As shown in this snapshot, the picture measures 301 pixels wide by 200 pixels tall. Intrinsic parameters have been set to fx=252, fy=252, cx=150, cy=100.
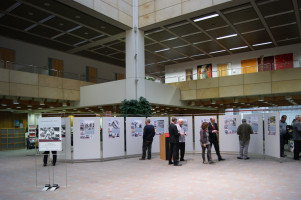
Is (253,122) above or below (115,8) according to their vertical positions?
below

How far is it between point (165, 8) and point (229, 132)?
887cm

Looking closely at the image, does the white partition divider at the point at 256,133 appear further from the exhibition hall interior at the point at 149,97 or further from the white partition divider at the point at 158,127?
the white partition divider at the point at 158,127

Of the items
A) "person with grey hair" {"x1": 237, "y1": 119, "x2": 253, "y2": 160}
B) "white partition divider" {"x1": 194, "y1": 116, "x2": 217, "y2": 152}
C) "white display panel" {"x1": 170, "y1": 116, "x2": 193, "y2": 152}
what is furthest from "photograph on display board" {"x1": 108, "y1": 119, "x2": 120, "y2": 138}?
"person with grey hair" {"x1": 237, "y1": 119, "x2": 253, "y2": 160}

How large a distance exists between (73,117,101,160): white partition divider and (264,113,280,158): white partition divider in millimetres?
7279

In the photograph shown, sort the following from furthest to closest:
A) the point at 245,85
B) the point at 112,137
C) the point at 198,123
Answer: the point at 245,85
the point at 198,123
the point at 112,137

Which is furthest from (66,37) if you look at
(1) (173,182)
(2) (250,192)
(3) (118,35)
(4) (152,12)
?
(2) (250,192)

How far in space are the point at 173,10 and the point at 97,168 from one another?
10.8 m

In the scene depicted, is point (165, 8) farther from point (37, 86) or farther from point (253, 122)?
point (37, 86)

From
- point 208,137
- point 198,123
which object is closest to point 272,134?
point 208,137

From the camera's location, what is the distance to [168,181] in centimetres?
716

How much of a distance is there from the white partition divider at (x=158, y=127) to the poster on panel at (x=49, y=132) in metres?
6.73

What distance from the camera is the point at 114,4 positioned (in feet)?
53.0

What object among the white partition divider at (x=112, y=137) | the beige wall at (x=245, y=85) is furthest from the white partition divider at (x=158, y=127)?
the beige wall at (x=245, y=85)

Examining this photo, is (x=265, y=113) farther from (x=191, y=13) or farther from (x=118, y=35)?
(x=118, y=35)
